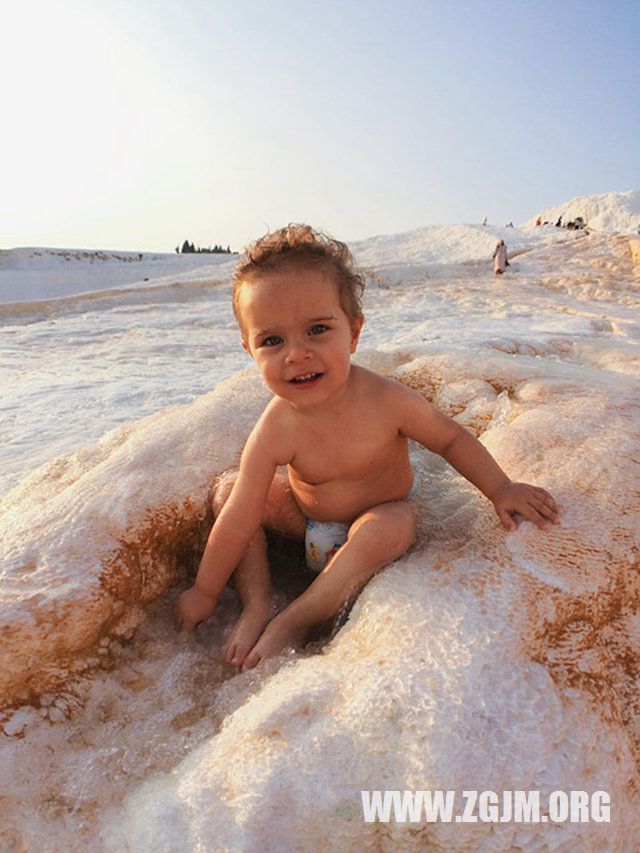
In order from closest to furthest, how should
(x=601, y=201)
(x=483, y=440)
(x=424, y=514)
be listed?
(x=424, y=514), (x=483, y=440), (x=601, y=201)

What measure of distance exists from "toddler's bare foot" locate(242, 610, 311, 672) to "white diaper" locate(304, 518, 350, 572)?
0.99 ft

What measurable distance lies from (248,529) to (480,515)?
642mm

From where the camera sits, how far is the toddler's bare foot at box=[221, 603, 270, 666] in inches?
62.6

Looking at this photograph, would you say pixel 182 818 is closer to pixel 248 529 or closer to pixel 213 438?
pixel 248 529

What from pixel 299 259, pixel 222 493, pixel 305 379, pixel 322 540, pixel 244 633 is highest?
pixel 299 259

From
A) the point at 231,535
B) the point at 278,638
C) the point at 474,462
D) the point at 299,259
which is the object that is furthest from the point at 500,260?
the point at 278,638

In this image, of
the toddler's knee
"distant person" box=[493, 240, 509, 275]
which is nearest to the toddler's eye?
the toddler's knee

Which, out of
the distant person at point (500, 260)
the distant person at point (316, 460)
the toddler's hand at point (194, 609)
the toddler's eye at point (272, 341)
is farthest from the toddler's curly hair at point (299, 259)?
the distant person at point (500, 260)

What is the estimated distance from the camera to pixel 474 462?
5.75ft

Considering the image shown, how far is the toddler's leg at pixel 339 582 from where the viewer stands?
5.12ft

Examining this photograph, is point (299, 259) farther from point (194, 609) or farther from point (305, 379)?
point (194, 609)

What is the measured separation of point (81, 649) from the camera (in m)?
1.57

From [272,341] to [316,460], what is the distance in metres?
0.39

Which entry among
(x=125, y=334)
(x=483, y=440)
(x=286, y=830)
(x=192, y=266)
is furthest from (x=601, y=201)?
(x=286, y=830)
